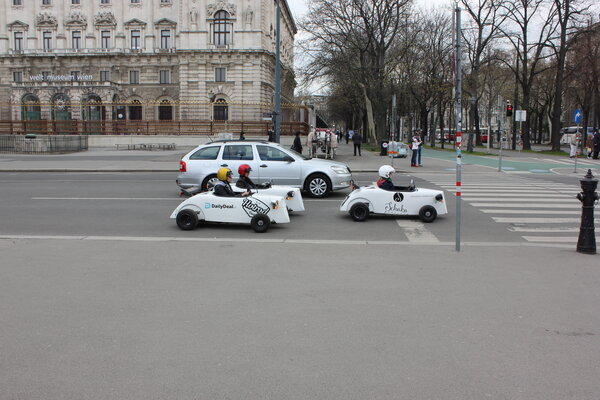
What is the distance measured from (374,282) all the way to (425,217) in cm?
506

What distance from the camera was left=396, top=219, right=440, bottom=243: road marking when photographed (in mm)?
10000

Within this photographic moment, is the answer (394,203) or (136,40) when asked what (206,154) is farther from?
(136,40)

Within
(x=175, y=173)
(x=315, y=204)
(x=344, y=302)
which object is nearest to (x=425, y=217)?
(x=315, y=204)

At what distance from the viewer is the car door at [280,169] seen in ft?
51.3

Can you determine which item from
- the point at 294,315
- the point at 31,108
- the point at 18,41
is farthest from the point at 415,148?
the point at 18,41

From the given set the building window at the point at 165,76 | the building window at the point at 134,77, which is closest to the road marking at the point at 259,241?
the building window at the point at 165,76

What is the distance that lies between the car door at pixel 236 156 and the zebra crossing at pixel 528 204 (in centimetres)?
576

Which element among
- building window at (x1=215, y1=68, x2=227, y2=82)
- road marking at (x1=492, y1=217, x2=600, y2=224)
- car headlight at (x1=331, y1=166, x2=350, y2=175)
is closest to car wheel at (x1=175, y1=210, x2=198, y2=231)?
car headlight at (x1=331, y1=166, x2=350, y2=175)

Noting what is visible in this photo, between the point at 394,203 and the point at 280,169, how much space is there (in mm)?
4656

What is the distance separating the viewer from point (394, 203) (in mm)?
11805

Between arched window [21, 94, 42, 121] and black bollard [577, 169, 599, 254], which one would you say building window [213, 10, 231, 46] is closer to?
arched window [21, 94, 42, 121]

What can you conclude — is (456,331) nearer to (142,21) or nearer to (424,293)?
(424,293)

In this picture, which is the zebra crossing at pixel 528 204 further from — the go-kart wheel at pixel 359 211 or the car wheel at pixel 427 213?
the go-kart wheel at pixel 359 211

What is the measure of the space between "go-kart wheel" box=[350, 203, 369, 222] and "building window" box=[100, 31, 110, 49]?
6834 centimetres
